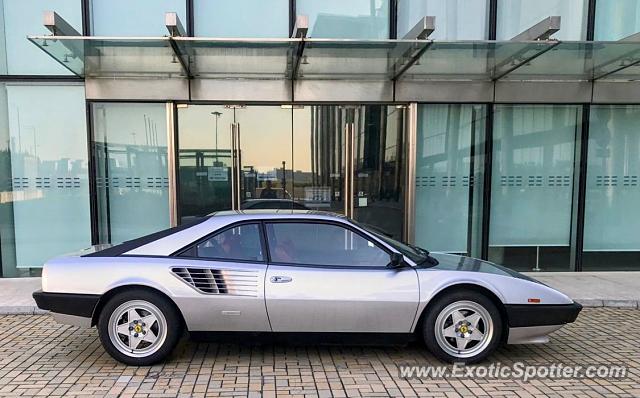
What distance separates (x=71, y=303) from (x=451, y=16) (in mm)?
7424

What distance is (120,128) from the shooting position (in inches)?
303

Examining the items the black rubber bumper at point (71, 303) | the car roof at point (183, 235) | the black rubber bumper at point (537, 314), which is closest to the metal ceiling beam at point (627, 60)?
the black rubber bumper at point (537, 314)

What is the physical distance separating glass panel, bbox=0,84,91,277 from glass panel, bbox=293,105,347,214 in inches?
148

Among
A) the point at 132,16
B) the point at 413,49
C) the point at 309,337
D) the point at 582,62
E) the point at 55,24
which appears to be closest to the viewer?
the point at 309,337

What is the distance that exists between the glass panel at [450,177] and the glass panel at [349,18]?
1728 mm

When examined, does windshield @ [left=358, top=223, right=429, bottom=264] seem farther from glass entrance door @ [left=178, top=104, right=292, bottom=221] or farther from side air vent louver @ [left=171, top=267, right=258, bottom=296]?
glass entrance door @ [left=178, top=104, right=292, bottom=221]

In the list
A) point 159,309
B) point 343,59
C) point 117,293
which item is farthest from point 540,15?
point 117,293

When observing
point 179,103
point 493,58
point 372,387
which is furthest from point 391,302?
point 179,103

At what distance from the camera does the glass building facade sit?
7465mm

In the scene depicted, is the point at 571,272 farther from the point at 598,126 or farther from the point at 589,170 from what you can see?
the point at 598,126

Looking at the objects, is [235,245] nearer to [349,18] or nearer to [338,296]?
[338,296]

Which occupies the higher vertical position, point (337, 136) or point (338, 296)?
point (337, 136)

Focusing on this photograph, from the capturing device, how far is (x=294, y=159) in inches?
310

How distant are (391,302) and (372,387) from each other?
2.37ft
